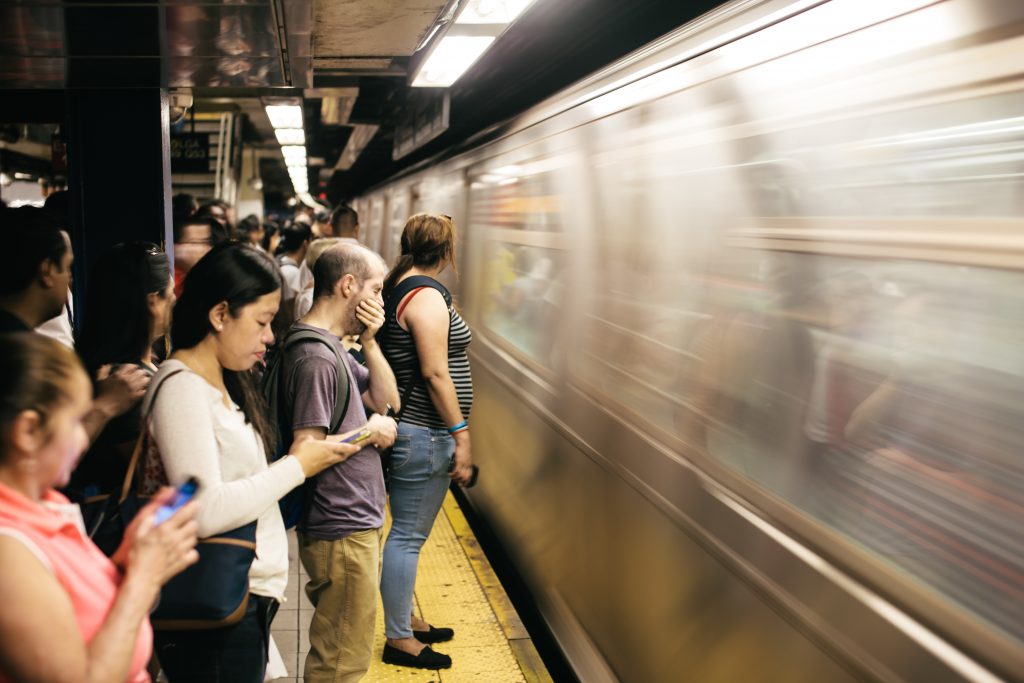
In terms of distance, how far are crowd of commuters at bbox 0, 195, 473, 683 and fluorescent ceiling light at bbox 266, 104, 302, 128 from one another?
4.00 meters

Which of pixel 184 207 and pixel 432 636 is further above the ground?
pixel 184 207

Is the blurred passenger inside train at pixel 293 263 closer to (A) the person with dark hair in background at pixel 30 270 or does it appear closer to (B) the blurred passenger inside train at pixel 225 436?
(A) the person with dark hair in background at pixel 30 270

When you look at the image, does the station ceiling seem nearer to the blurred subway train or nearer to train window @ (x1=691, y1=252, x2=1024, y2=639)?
the blurred subway train

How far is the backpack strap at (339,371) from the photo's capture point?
236cm

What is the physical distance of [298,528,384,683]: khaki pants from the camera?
2514 millimetres

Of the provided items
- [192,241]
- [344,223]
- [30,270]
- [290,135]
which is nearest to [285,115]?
[290,135]

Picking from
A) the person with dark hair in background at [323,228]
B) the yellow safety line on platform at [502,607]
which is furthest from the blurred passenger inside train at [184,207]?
the yellow safety line on platform at [502,607]

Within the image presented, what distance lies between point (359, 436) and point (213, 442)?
1.79 feet

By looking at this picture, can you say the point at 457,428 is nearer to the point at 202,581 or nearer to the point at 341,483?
the point at 341,483

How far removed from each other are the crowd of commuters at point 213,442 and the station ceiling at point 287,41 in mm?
669

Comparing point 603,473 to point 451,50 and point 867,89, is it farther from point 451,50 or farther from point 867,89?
point 451,50

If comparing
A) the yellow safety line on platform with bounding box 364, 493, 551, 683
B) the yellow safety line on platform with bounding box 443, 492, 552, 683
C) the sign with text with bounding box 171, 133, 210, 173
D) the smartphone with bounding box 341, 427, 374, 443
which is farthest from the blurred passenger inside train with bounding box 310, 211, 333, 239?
the smartphone with bounding box 341, 427, 374, 443

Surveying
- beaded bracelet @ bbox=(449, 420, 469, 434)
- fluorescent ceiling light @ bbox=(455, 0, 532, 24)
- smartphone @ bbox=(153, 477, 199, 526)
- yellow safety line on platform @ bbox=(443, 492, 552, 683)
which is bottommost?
yellow safety line on platform @ bbox=(443, 492, 552, 683)

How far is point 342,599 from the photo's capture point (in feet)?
8.39
